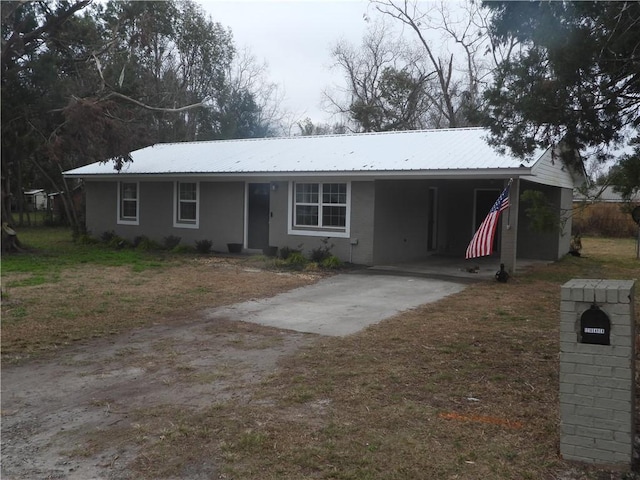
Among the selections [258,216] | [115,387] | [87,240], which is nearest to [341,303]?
[115,387]

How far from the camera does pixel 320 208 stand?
15.4 meters

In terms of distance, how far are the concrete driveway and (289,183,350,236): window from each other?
9.01ft

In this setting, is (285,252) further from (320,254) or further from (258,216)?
(258,216)

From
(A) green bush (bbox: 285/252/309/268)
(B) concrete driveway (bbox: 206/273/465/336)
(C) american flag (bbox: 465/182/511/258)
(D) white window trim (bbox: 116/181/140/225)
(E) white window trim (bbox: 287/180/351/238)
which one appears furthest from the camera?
(D) white window trim (bbox: 116/181/140/225)

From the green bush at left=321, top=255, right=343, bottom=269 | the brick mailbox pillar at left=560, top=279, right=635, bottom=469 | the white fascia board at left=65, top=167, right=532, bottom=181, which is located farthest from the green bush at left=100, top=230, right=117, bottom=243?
the brick mailbox pillar at left=560, top=279, right=635, bottom=469

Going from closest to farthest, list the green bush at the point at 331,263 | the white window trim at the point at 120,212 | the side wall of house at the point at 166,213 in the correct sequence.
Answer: the green bush at the point at 331,263, the side wall of house at the point at 166,213, the white window trim at the point at 120,212

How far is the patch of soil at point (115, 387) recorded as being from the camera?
3840 mm

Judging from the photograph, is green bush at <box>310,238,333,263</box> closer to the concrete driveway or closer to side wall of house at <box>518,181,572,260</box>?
the concrete driveway

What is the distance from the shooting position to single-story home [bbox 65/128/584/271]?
1404cm

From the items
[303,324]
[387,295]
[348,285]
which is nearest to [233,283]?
[348,285]

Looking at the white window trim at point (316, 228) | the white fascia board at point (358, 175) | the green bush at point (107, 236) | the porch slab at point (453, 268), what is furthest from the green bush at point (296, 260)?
the green bush at point (107, 236)

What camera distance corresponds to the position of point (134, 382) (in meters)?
5.39

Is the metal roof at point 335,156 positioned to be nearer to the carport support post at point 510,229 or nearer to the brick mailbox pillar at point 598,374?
the carport support post at point 510,229

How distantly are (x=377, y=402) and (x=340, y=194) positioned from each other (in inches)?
417
